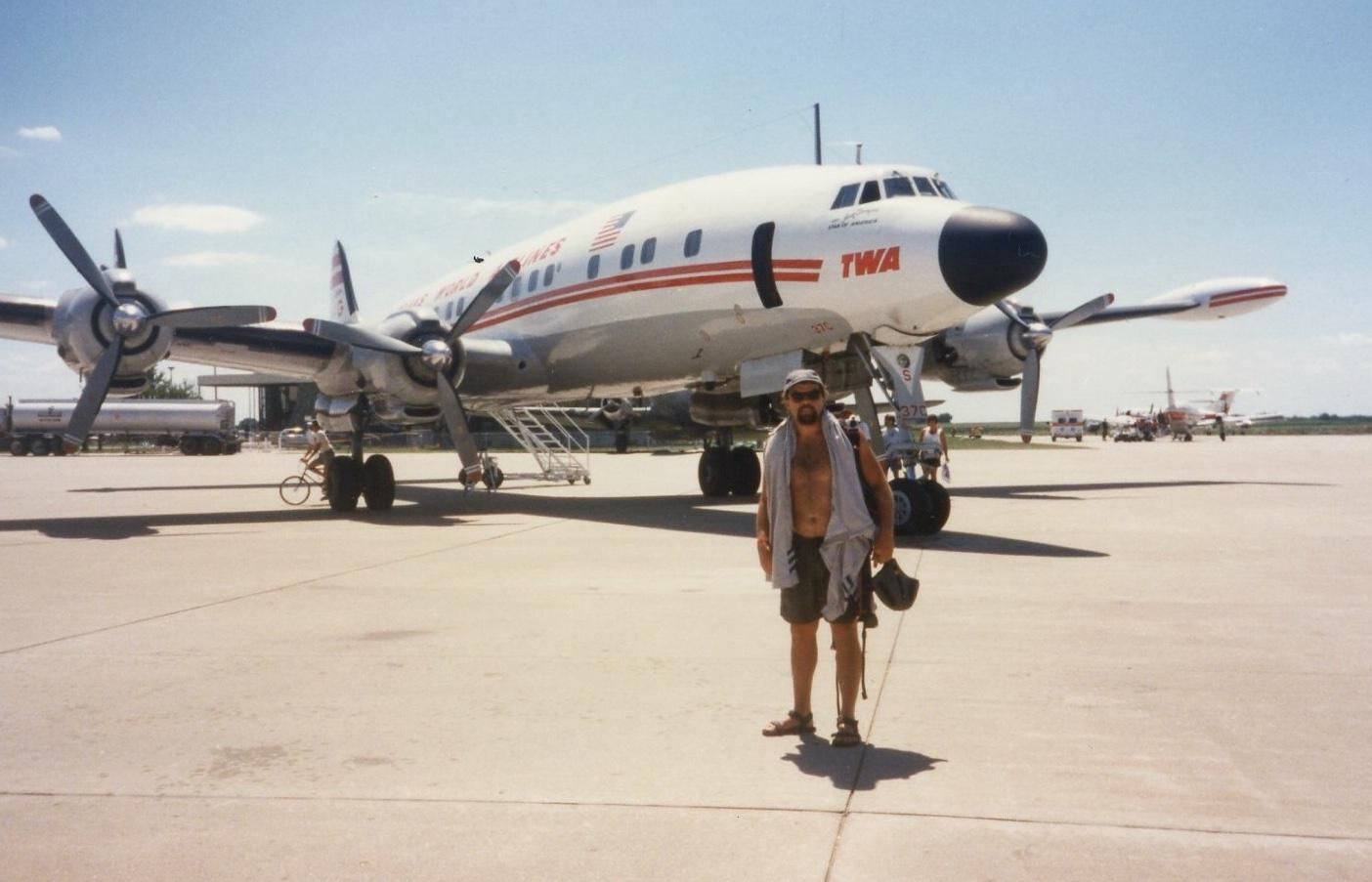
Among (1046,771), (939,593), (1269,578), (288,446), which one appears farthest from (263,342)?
(288,446)

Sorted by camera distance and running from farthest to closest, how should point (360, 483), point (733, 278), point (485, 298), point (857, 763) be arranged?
point (360, 483), point (485, 298), point (733, 278), point (857, 763)

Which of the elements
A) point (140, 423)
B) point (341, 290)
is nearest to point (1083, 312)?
point (341, 290)

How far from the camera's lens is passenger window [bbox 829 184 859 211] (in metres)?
12.7

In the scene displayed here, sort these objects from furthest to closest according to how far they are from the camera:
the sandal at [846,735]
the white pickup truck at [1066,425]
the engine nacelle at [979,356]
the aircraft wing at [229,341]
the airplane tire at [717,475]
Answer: the white pickup truck at [1066,425]
the airplane tire at [717,475]
the engine nacelle at [979,356]
the aircraft wing at [229,341]
the sandal at [846,735]

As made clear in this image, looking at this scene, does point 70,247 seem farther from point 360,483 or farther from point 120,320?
point 360,483

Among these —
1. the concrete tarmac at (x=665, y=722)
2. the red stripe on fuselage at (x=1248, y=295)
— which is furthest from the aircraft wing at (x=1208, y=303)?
the concrete tarmac at (x=665, y=722)

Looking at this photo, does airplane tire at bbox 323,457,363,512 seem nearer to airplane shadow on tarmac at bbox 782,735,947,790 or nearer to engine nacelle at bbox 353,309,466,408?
engine nacelle at bbox 353,309,466,408

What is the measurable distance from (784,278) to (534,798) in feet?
32.7

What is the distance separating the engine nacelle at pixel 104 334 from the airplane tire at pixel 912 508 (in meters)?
10.2

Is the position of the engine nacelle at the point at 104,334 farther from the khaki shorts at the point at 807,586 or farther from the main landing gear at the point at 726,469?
the khaki shorts at the point at 807,586

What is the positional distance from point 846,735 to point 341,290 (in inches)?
1079

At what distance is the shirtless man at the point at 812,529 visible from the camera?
4.69 m

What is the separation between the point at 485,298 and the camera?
16688 millimetres

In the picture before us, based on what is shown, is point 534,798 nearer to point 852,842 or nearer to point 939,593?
point 852,842
